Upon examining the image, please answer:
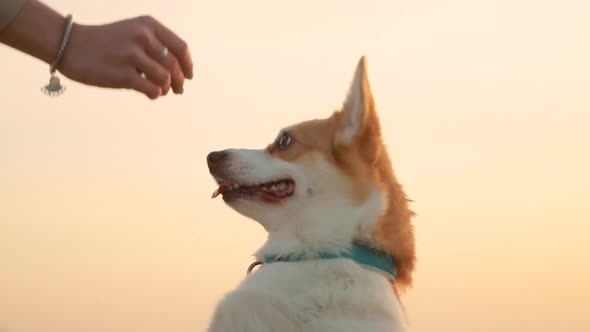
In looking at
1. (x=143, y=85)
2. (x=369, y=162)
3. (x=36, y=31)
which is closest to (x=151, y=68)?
(x=143, y=85)

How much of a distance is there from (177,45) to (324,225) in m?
3.72

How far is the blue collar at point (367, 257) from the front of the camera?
5.19m

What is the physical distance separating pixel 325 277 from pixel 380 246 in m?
0.48

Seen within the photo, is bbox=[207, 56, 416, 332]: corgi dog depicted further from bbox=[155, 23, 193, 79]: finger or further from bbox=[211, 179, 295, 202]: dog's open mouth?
bbox=[155, 23, 193, 79]: finger

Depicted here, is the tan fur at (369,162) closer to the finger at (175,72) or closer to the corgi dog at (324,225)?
the corgi dog at (324,225)

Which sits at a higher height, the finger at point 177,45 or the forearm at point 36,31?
the forearm at point 36,31

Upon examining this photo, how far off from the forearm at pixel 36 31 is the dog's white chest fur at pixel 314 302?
9.94ft

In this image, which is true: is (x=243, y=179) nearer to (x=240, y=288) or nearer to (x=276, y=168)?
(x=276, y=168)

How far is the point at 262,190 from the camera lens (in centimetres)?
582

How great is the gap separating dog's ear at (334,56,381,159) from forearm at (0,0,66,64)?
4.10 m

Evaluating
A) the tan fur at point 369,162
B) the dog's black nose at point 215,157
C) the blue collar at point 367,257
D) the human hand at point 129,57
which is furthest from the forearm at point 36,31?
the dog's black nose at point 215,157

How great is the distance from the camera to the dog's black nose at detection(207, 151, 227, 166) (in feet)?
19.7

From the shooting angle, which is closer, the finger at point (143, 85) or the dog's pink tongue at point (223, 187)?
the finger at point (143, 85)

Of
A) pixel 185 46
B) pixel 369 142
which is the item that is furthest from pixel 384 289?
pixel 185 46
